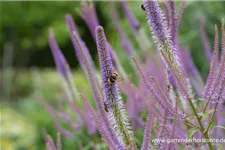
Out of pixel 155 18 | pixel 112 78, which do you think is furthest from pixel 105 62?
pixel 155 18

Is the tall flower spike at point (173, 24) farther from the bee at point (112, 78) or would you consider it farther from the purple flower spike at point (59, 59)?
the purple flower spike at point (59, 59)

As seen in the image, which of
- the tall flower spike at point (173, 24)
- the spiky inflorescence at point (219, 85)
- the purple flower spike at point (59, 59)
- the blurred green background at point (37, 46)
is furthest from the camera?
the blurred green background at point (37, 46)

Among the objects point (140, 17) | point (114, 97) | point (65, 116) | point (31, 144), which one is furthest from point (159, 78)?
point (140, 17)

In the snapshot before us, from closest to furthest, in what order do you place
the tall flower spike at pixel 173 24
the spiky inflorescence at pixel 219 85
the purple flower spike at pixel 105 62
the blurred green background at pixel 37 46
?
the purple flower spike at pixel 105 62 < the spiky inflorescence at pixel 219 85 < the tall flower spike at pixel 173 24 < the blurred green background at pixel 37 46

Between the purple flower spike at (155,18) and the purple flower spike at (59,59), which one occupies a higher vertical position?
the purple flower spike at (59,59)

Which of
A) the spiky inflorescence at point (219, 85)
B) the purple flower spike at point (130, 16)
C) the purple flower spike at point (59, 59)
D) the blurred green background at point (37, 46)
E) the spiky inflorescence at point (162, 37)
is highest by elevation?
the blurred green background at point (37, 46)

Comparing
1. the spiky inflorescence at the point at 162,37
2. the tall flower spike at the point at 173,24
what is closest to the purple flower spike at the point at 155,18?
the spiky inflorescence at the point at 162,37

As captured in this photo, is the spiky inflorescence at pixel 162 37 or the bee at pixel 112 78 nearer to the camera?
the bee at pixel 112 78
